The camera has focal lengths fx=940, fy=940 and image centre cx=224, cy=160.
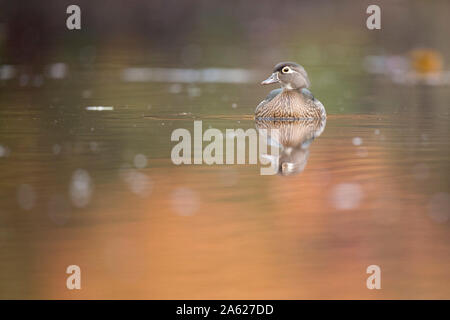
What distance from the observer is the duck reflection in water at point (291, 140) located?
721cm

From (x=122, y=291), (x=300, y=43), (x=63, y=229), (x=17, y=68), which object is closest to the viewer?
(x=122, y=291)

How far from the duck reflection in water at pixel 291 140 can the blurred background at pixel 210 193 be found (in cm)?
15

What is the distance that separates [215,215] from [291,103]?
4.46m

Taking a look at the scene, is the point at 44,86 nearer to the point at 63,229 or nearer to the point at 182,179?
the point at 182,179

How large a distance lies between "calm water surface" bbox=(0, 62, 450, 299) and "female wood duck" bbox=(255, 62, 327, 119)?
458 millimetres

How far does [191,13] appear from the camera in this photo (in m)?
26.2

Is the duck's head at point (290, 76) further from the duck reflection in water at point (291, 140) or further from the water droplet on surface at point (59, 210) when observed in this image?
the water droplet on surface at point (59, 210)

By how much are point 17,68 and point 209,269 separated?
11847 millimetres

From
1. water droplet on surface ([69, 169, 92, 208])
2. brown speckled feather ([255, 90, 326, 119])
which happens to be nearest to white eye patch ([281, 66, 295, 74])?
brown speckled feather ([255, 90, 326, 119])

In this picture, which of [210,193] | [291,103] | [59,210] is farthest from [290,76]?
[59,210]

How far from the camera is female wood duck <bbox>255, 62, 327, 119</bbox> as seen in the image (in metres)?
9.94

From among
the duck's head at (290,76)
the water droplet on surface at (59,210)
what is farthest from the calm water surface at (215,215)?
the duck's head at (290,76)

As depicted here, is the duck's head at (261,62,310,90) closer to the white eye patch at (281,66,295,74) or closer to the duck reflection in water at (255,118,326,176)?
the white eye patch at (281,66,295,74)

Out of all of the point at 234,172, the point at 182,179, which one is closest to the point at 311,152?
the point at 234,172
